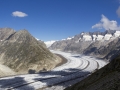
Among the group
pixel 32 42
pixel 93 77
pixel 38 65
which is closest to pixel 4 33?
pixel 32 42

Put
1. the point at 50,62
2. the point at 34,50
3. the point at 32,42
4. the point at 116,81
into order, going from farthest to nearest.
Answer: the point at 32,42 < the point at 34,50 < the point at 50,62 < the point at 116,81

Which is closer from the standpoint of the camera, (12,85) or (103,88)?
(103,88)

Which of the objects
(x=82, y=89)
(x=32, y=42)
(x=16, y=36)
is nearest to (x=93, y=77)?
(x=82, y=89)

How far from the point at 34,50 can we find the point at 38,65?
12787 mm

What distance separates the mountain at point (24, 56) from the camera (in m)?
66.9

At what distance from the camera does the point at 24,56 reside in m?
74.0

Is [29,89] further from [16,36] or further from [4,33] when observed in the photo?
[4,33]

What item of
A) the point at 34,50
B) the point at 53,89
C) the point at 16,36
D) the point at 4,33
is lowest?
the point at 53,89

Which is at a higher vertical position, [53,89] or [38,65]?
[38,65]

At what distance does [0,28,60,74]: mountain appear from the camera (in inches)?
2633

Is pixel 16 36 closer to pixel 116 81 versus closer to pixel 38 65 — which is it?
pixel 38 65

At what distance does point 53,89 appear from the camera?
3200 centimetres

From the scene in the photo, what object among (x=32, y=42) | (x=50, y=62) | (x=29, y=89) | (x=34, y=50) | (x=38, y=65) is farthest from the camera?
(x=32, y=42)

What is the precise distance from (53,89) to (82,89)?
12986mm
